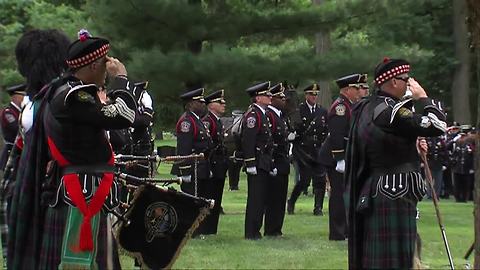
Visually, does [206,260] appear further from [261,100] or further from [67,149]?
[67,149]

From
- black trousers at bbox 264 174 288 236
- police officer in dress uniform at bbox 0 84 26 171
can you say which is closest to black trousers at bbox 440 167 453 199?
black trousers at bbox 264 174 288 236

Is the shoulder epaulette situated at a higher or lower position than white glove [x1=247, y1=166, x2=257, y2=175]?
higher

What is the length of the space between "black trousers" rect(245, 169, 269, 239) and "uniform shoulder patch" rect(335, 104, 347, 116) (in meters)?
1.23

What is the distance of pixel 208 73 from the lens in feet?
59.1

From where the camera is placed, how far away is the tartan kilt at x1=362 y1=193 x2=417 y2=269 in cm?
670

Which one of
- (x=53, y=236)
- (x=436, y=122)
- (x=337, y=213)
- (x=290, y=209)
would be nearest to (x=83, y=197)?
(x=53, y=236)

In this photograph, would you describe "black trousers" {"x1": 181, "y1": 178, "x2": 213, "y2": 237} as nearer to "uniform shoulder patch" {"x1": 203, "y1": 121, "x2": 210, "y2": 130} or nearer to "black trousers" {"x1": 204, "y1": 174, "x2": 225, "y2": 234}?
"black trousers" {"x1": 204, "y1": 174, "x2": 225, "y2": 234}

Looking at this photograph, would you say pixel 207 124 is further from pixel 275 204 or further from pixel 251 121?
pixel 275 204

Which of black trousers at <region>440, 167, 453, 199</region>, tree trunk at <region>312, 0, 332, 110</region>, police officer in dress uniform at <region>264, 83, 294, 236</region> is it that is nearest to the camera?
police officer in dress uniform at <region>264, 83, 294, 236</region>

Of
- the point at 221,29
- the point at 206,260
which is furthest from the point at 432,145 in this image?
the point at 206,260

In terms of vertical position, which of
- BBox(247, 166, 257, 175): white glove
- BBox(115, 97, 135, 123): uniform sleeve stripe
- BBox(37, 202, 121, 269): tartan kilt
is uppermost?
BBox(115, 97, 135, 123): uniform sleeve stripe

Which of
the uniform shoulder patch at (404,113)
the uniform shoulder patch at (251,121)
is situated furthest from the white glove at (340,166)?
the uniform shoulder patch at (404,113)

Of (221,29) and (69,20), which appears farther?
(69,20)

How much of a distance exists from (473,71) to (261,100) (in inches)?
930
